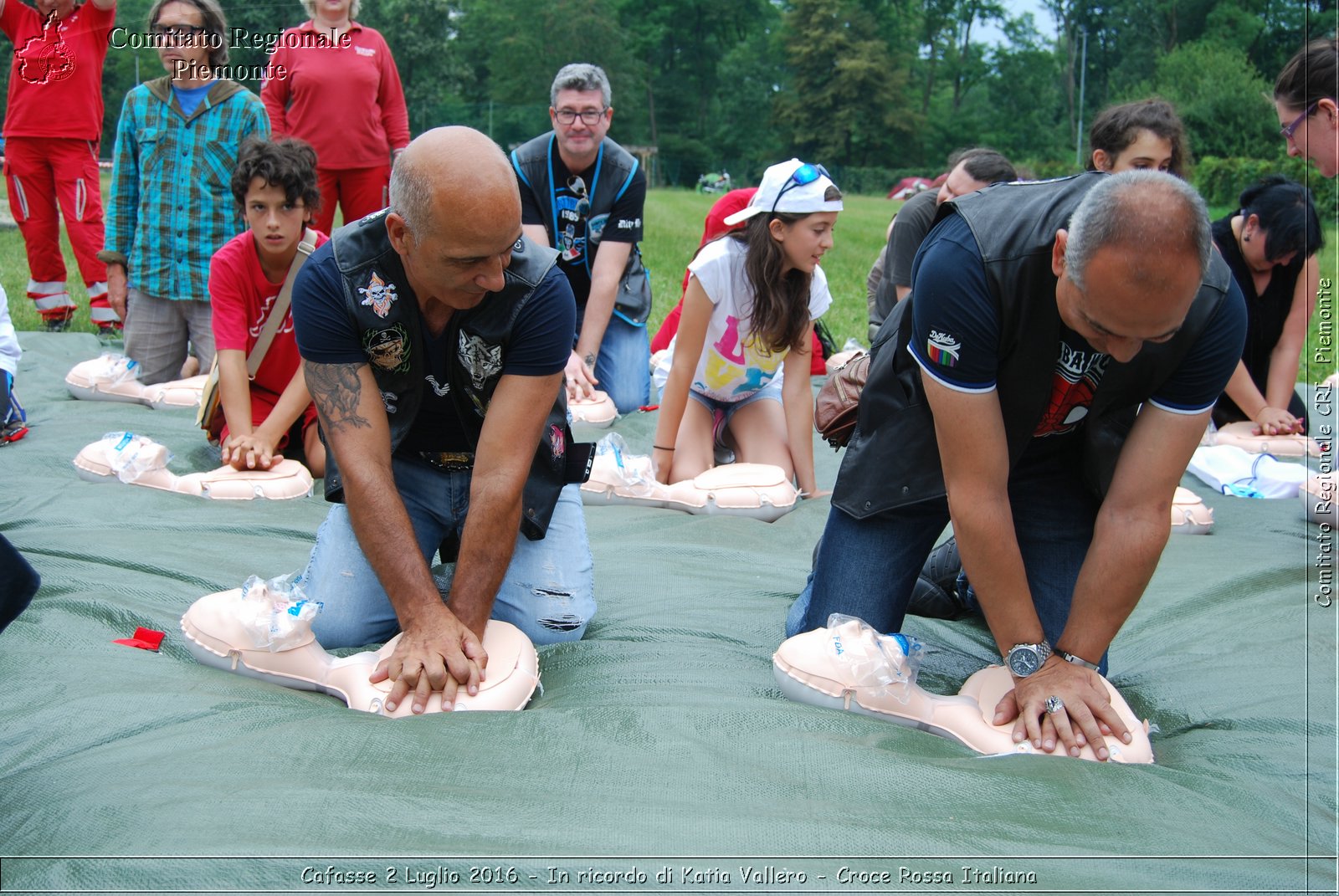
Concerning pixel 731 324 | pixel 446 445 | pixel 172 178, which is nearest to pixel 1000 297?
pixel 446 445

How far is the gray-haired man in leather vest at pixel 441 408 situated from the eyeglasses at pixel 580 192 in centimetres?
271

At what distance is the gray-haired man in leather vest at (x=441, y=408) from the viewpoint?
2.18 m

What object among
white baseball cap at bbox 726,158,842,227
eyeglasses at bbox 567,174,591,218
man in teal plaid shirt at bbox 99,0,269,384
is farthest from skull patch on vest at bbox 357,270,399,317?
man in teal plaid shirt at bbox 99,0,269,384

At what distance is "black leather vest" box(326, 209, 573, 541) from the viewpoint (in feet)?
7.82

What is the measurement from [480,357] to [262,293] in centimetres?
190

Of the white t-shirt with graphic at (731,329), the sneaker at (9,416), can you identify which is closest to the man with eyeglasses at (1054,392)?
the white t-shirt with graphic at (731,329)

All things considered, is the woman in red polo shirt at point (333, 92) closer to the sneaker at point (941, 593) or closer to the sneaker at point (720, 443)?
the sneaker at point (720, 443)

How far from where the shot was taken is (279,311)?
13.2ft

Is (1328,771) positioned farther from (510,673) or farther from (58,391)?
(58,391)

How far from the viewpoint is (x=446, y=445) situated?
275cm

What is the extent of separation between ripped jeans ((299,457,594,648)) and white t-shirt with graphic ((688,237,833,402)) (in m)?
1.33

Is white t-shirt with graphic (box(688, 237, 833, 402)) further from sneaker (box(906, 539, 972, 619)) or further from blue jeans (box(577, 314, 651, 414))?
sneaker (box(906, 539, 972, 619))

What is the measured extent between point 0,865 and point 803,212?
2871 millimetres

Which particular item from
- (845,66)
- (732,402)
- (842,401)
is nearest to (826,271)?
(732,402)
